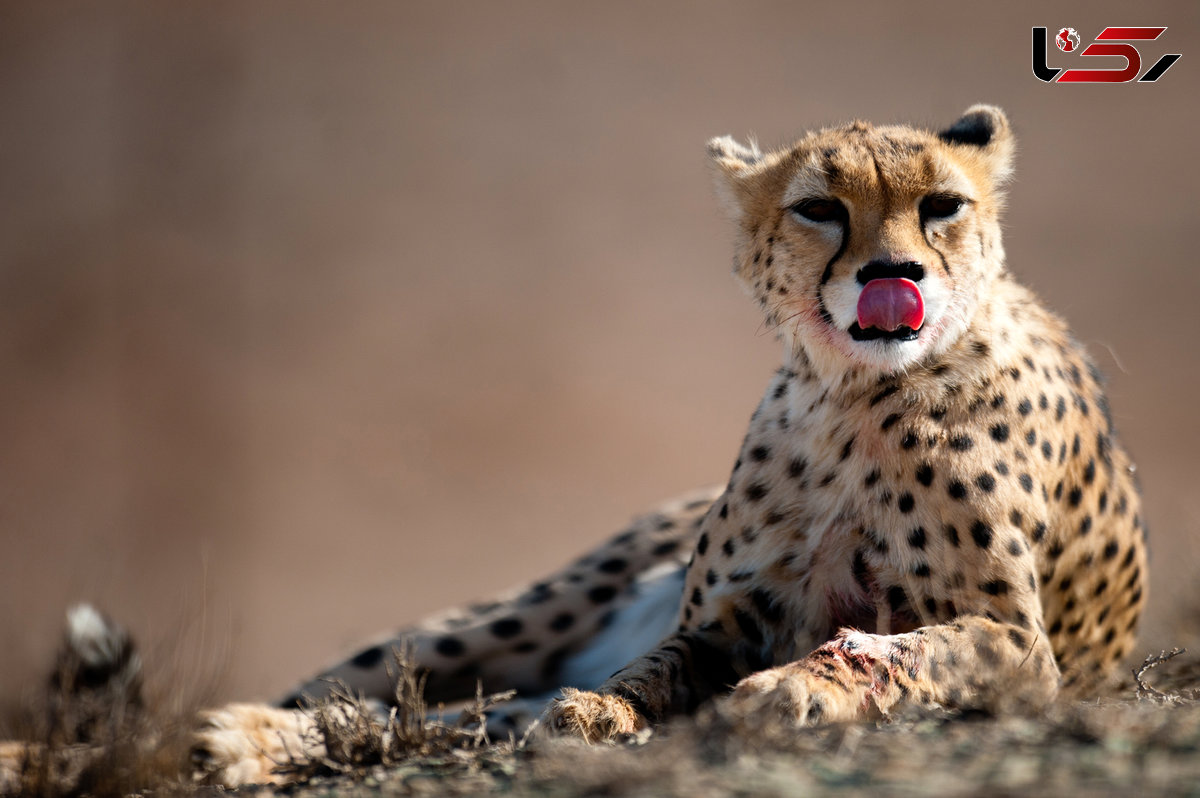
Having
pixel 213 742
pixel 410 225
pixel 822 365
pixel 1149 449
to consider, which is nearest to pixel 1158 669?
pixel 822 365

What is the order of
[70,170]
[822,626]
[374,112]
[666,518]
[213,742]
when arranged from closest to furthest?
1. [822,626]
2. [213,742]
3. [666,518]
4. [70,170]
5. [374,112]

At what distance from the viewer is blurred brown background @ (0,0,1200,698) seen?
26.1 ft

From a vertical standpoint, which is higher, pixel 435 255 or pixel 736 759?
pixel 435 255

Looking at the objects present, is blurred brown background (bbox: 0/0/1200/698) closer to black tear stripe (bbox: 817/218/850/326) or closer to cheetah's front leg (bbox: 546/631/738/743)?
cheetah's front leg (bbox: 546/631/738/743)

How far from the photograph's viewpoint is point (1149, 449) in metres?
8.46

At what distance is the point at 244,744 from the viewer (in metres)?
2.67

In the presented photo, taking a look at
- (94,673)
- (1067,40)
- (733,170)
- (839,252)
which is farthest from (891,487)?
(1067,40)

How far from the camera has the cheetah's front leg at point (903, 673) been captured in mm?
1912

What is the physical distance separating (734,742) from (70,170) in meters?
8.24

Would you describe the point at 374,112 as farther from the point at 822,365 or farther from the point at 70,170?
the point at 822,365

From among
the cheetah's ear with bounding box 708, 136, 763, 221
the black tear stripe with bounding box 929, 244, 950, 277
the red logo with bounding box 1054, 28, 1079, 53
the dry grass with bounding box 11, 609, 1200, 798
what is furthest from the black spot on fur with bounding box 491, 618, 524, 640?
the red logo with bounding box 1054, 28, 1079, 53

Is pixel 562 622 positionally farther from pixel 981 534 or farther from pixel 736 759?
pixel 736 759

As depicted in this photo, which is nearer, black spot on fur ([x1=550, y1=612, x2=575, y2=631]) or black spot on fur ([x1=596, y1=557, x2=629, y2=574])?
black spot on fur ([x1=550, y1=612, x2=575, y2=631])

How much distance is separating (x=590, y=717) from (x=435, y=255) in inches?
279
